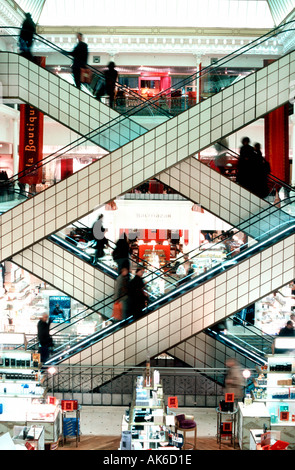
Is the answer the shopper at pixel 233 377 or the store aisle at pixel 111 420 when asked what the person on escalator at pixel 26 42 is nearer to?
the shopper at pixel 233 377

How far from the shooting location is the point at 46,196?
38.2 ft

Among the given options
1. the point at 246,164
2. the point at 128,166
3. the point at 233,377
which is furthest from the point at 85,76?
the point at 233,377

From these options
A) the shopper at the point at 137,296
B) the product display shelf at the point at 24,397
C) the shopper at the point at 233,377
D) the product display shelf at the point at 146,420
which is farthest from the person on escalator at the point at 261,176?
the product display shelf at the point at 24,397

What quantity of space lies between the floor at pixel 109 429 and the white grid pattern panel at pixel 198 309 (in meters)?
1.48

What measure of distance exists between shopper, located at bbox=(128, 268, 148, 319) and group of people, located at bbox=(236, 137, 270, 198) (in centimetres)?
312

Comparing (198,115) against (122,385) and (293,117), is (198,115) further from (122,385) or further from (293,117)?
(293,117)

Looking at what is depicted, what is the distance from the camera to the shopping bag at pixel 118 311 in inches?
477

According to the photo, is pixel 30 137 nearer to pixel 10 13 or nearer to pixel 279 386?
pixel 10 13

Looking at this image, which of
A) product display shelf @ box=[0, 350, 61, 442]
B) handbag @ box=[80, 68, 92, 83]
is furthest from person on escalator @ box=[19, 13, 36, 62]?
product display shelf @ box=[0, 350, 61, 442]

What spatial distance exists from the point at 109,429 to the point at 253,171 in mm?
6242

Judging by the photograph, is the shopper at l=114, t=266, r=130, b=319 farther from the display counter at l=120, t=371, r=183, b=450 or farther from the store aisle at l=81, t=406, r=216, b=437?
the store aisle at l=81, t=406, r=216, b=437

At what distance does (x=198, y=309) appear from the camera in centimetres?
1143

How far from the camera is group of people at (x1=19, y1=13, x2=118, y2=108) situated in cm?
1182
